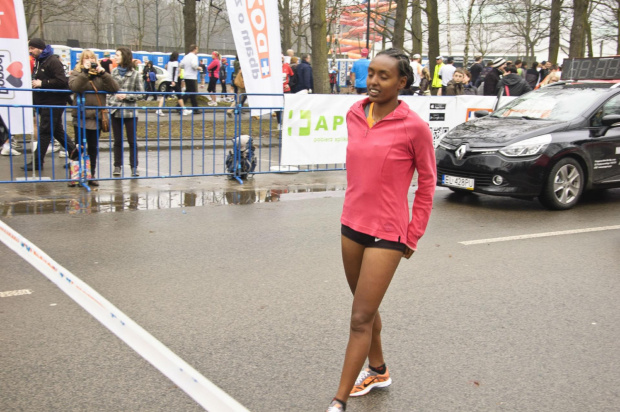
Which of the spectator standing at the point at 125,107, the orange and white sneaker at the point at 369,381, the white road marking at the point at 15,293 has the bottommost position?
the orange and white sneaker at the point at 369,381

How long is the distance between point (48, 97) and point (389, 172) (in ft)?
29.1

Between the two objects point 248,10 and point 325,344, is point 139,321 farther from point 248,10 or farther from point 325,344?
point 248,10

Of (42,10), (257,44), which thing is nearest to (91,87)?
(257,44)

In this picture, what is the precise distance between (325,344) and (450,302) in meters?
1.39

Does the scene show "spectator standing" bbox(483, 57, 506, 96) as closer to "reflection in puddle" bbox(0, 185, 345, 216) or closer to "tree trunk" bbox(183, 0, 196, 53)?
"reflection in puddle" bbox(0, 185, 345, 216)

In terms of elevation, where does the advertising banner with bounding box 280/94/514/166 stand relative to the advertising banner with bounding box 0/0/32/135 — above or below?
below

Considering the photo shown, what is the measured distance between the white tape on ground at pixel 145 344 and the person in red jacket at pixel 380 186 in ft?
2.55

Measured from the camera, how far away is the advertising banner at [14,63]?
32.1 feet

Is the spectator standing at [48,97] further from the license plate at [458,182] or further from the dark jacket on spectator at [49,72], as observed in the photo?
the license plate at [458,182]

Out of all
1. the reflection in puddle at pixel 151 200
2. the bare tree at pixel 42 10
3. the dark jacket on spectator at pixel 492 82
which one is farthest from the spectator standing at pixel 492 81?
the bare tree at pixel 42 10

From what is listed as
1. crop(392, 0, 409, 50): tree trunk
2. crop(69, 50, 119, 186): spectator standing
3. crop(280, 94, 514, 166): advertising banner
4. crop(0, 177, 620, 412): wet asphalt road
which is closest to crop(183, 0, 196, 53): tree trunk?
crop(392, 0, 409, 50): tree trunk

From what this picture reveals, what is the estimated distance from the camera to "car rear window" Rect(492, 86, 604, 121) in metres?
9.84

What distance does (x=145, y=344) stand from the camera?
3277 millimetres

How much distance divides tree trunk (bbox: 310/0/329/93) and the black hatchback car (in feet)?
27.2
